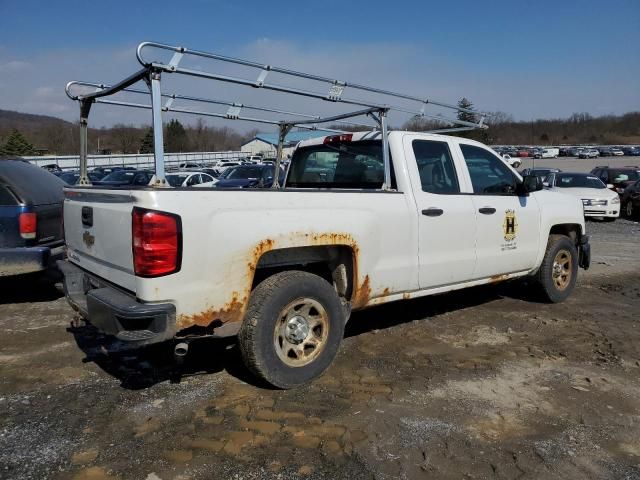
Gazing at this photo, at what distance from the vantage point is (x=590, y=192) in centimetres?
1653

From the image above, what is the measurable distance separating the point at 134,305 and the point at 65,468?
944 millimetres

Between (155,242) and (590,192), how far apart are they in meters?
16.6

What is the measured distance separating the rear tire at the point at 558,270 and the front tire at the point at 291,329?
3.12m

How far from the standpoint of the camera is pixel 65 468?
2811 mm

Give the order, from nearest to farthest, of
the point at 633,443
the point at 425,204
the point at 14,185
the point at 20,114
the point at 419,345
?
1. the point at 633,443
2. the point at 425,204
3. the point at 419,345
4. the point at 14,185
5. the point at 20,114

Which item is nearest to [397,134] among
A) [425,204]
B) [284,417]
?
[425,204]

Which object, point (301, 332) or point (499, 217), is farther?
point (499, 217)

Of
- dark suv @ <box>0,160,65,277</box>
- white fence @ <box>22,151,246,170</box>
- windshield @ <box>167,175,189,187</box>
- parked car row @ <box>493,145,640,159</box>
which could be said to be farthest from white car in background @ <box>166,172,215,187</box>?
parked car row @ <box>493,145,640,159</box>

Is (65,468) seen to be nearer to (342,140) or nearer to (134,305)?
(134,305)

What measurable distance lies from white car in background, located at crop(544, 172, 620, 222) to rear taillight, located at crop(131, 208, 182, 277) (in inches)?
590

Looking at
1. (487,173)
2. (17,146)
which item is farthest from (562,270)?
(17,146)

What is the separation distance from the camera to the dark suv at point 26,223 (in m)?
5.46

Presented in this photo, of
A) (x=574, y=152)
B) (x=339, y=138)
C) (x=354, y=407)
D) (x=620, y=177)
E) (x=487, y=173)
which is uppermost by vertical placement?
(x=574, y=152)

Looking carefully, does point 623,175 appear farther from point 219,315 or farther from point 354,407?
point 219,315
